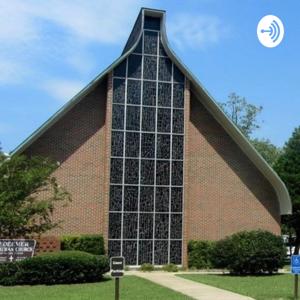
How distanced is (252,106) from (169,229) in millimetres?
33618

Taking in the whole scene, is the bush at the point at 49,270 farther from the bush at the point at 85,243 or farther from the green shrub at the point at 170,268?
the green shrub at the point at 170,268

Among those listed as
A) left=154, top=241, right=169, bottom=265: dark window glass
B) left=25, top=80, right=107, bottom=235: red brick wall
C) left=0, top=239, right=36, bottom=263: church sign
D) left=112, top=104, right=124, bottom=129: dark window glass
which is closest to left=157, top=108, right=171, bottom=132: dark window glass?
left=112, top=104, right=124, bottom=129: dark window glass

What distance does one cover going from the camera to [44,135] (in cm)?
2666

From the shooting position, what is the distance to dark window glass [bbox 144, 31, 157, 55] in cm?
2823

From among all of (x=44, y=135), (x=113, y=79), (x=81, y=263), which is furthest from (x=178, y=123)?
(x=81, y=263)

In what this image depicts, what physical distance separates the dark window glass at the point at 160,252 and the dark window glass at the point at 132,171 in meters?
3.16

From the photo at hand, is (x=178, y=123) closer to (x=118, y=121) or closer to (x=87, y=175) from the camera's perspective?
(x=118, y=121)

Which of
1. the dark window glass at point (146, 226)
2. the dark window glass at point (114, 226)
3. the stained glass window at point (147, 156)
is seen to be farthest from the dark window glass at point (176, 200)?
the dark window glass at point (114, 226)

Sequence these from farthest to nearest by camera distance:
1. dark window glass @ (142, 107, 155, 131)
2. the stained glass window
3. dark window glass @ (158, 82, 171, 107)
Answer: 1. dark window glass @ (158, 82, 171, 107)
2. dark window glass @ (142, 107, 155, 131)
3. the stained glass window

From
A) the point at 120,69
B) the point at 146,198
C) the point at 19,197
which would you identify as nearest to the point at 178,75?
the point at 120,69

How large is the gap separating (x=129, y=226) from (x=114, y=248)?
1.23m

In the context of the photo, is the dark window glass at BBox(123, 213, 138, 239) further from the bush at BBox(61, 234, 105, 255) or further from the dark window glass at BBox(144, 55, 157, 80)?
the dark window glass at BBox(144, 55, 157, 80)

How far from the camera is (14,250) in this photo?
19281mm

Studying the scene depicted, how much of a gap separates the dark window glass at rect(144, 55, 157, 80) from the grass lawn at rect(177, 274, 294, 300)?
1038 centimetres
